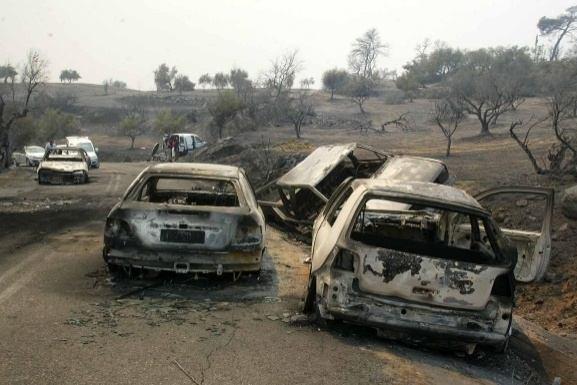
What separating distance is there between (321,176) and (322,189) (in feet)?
2.23

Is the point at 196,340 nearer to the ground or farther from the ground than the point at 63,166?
farther from the ground

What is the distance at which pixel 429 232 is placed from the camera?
725 cm

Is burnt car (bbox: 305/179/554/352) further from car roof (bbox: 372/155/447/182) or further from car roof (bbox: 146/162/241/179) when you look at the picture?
car roof (bbox: 372/155/447/182)

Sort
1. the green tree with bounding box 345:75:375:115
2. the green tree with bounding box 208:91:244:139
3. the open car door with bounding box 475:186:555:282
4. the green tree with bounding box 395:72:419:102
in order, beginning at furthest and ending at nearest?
the green tree with bounding box 345:75:375:115
the green tree with bounding box 395:72:419:102
the green tree with bounding box 208:91:244:139
the open car door with bounding box 475:186:555:282

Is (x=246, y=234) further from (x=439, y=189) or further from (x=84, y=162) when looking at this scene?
(x=84, y=162)

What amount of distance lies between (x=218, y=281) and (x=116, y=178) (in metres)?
17.6

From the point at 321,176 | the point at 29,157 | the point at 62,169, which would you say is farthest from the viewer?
the point at 29,157

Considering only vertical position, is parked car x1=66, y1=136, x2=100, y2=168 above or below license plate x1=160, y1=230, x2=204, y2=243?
below

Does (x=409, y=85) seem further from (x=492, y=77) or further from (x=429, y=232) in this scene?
(x=429, y=232)

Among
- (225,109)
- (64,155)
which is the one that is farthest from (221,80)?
(64,155)

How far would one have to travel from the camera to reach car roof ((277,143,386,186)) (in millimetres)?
11562

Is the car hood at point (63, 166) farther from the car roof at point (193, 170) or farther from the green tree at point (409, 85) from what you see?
the green tree at point (409, 85)

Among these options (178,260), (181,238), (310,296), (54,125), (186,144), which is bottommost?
(186,144)

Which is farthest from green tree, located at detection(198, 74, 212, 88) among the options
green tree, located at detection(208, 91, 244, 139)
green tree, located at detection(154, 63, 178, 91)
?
green tree, located at detection(208, 91, 244, 139)
